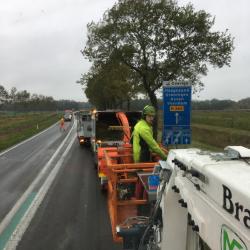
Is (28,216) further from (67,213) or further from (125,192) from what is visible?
(125,192)

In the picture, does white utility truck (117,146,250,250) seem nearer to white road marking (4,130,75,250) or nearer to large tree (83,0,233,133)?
white road marking (4,130,75,250)

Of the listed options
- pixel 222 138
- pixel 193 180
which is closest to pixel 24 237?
pixel 193 180

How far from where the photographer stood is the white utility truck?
2.35m

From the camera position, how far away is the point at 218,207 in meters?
2.61

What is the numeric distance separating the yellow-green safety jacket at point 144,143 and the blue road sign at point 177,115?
642 centimetres

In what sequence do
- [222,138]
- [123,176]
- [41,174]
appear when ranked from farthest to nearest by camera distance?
[222,138] < [41,174] < [123,176]

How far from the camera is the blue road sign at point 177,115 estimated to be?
1457 centimetres

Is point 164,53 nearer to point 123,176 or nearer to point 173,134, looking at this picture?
point 173,134

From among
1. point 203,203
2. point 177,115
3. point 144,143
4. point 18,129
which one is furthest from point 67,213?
point 18,129

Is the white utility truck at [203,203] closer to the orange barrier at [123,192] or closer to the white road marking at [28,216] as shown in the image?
the orange barrier at [123,192]

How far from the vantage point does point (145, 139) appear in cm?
789

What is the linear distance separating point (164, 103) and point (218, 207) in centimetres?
1190

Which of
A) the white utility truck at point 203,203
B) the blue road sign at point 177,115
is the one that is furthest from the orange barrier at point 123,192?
the blue road sign at point 177,115

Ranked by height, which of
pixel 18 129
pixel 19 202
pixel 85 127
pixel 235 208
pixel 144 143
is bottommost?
pixel 18 129
